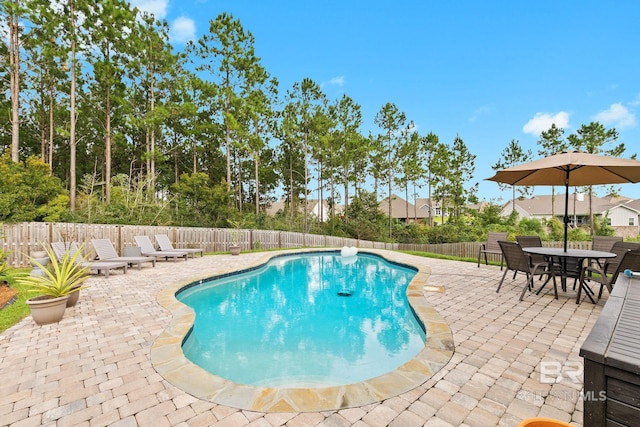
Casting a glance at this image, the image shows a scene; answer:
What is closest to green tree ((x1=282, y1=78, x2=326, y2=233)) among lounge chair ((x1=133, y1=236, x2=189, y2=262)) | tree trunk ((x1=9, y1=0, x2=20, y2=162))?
lounge chair ((x1=133, y1=236, x2=189, y2=262))

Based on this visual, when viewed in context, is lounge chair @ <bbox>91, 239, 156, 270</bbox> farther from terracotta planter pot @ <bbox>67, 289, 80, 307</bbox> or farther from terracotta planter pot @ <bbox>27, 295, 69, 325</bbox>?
terracotta planter pot @ <bbox>27, 295, 69, 325</bbox>

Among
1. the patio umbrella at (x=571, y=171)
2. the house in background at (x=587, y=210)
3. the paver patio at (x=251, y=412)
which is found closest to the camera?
the paver patio at (x=251, y=412)

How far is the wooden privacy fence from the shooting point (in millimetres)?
8070

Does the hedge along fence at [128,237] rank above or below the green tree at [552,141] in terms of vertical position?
below

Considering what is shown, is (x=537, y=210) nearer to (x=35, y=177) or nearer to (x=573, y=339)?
(x=573, y=339)

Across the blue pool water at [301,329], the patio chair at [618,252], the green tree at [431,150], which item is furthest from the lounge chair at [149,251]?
the green tree at [431,150]

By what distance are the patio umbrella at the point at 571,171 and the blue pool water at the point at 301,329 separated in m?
3.16

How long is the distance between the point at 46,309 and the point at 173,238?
8.21m

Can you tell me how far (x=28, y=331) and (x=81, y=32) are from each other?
633 inches

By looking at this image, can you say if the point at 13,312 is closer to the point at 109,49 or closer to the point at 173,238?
the point at 173,238

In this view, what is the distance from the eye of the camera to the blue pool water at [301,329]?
11.3ft

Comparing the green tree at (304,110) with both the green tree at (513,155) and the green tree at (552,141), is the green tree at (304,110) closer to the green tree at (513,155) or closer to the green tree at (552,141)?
the green tree at (513,155)

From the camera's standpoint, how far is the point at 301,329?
467 centimetres

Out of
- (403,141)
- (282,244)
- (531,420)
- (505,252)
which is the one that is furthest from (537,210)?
(531,420)
